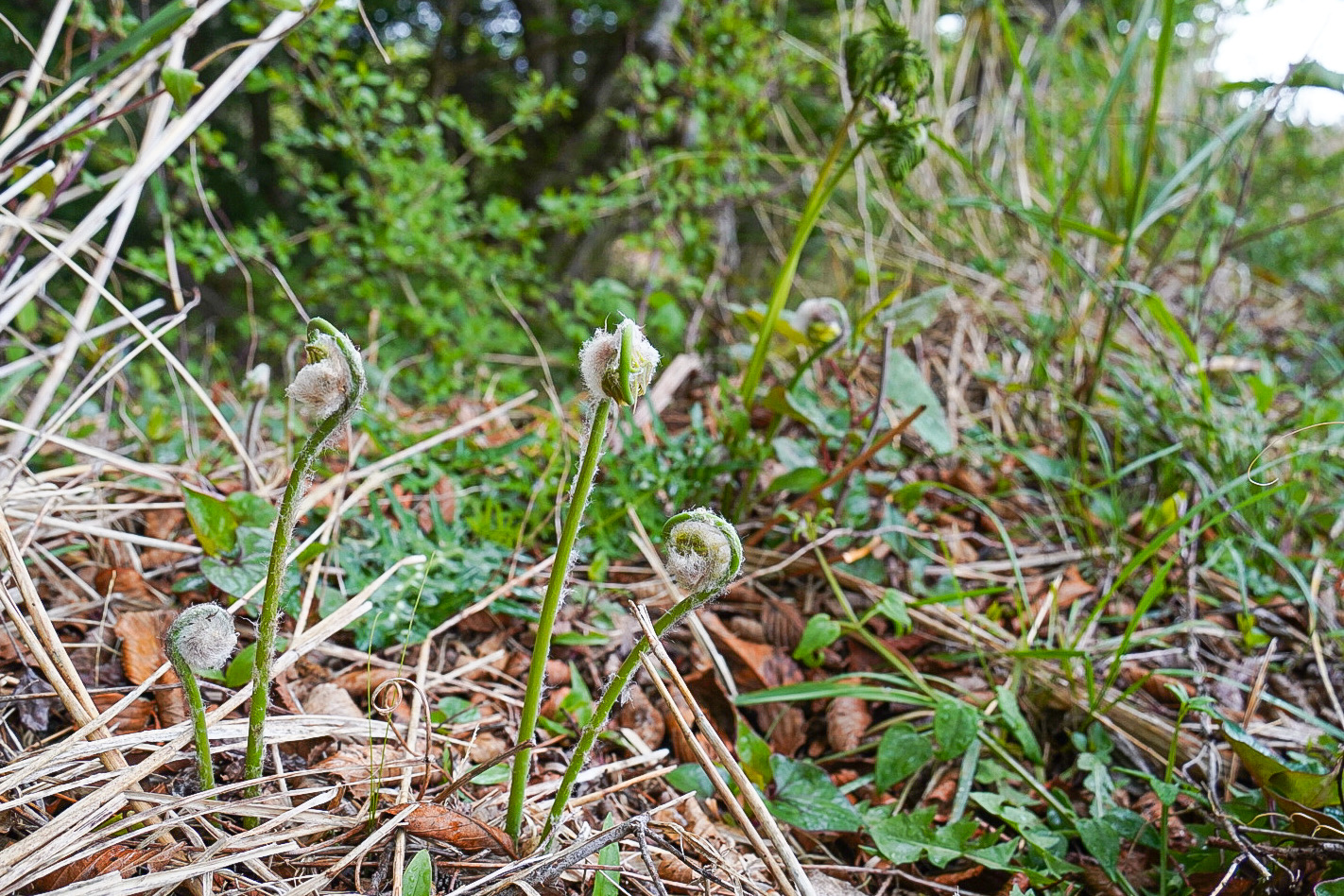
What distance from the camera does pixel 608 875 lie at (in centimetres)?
79

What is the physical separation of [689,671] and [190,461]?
927 millimetres

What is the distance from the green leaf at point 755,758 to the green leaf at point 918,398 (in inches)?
25.7

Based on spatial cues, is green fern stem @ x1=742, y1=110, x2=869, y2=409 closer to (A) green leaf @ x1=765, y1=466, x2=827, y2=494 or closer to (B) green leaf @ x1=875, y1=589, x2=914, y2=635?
(A) green leaf @ x1=765, y1=466, x2=827, y2=494

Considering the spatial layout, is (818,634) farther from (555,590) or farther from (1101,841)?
(555,590)

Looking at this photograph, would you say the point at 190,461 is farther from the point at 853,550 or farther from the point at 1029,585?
the point at 1029,585

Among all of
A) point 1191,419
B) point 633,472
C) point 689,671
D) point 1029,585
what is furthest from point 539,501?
point 1191,419

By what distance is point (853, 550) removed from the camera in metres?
1.39

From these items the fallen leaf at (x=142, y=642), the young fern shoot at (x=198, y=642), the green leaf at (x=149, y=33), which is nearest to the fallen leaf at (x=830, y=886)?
the young fern shoot at (x=198, y=642)

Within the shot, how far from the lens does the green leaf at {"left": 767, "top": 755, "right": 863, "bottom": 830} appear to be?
0.97 m

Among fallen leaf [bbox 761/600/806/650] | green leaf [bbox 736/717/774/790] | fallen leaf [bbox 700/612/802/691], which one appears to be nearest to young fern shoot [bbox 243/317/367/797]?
green leaf [bbox 736/717/774/790]

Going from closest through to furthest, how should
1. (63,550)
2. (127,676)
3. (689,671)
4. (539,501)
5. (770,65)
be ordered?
(127,676)
(63,550)
(689,671)
(539,501)
(770,65)

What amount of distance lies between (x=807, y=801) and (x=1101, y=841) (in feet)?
1.14

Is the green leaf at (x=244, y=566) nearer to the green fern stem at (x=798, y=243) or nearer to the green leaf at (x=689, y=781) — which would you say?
the green leaf at (x=689, y=781)

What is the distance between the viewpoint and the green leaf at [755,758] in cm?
103
